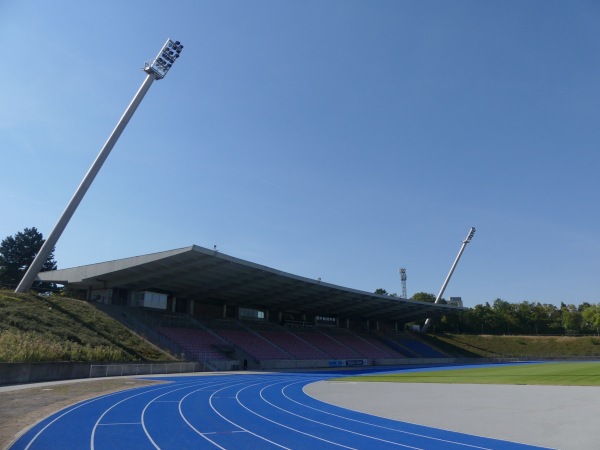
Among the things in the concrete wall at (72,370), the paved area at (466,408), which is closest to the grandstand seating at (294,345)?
the concrete wall at (72,370)

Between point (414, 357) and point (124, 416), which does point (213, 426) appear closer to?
point (124, 416)

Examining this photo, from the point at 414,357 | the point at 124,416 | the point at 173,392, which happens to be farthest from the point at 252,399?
the point at 414,357

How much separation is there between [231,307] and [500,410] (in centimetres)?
4261

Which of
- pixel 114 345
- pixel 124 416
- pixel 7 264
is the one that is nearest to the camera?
pixel 124 416

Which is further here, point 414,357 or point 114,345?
point 414,357

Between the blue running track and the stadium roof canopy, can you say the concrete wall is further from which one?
the blue running track

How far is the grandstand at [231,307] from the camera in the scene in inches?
1500

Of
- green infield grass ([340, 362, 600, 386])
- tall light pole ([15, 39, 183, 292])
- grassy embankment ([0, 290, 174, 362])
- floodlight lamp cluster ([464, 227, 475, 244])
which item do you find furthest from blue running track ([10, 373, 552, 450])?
floodlight lamp cluster ([464, 227, 475, 244])

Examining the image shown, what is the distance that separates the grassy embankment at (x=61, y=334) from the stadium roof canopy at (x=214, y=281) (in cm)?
424

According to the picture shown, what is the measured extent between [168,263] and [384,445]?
98.1 ft

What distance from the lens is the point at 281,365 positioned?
42750 millimetres

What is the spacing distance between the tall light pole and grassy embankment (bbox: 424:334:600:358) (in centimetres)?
5877

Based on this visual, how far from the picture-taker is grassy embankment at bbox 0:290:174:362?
24.8 meters

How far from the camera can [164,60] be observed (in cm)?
4075
